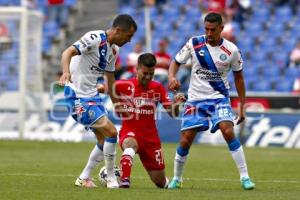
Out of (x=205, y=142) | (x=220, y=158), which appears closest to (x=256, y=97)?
(x=205, y=142)

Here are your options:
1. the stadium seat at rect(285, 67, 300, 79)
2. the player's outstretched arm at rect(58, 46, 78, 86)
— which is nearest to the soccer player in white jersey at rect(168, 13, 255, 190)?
the player's outstretched arm at rect(58, 46, 78, 86)

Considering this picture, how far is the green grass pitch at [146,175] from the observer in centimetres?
1189

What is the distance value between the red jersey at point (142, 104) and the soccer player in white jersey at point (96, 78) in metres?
0.35

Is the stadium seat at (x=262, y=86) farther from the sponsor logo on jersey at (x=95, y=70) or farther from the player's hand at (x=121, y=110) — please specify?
the sponsor logo on jersey at (x=95, y=70)

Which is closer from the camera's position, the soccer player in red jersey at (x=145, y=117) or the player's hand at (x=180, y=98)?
the player's hand at (x=180, y=98)

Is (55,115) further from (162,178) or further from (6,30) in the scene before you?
(162,178)

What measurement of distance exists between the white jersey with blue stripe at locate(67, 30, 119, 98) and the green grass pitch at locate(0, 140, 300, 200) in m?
1.42

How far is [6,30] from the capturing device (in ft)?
91.2

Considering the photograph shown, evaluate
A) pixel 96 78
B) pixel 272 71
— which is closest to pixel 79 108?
pixel 96 78

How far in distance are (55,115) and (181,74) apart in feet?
13.1

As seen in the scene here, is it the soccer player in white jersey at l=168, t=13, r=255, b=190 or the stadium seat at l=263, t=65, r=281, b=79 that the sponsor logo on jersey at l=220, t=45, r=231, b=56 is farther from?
the stadium seat at l=263, t=65, r=281, b=79

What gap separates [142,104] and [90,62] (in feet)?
3.17

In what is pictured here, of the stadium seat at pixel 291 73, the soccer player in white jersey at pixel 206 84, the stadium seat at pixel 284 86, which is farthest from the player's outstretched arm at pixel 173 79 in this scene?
the stadium seat at pixel 291 73

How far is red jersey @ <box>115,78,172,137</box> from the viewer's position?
13406 millimetres
